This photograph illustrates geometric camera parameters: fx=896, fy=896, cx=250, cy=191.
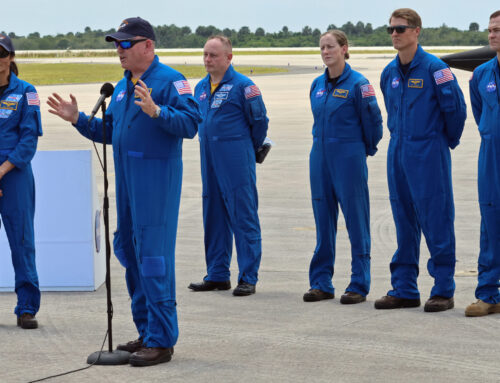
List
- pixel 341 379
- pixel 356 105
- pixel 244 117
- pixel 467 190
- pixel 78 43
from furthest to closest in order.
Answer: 1. pixel 78 43
2. pixel 467 190
3. pixel 244 117
4. pixel 356 105
5. pixel 341 379

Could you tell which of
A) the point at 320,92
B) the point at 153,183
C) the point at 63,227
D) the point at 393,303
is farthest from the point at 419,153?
the point at 63,227

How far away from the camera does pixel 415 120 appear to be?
6684 mm

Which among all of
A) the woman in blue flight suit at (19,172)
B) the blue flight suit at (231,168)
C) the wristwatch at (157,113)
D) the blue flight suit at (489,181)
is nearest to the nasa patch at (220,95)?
the blue flight suit at (231,168)

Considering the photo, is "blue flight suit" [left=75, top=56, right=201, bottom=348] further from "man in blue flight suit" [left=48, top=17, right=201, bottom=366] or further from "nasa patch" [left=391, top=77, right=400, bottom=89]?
"nasa patch" [left=391, top=77, right=400, bottom=89]

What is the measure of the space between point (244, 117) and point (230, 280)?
1.53 metres

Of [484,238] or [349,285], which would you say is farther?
[349,285]

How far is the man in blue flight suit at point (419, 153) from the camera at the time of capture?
6.68m

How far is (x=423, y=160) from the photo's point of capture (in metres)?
6.71

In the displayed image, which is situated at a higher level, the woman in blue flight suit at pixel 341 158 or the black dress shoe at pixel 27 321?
the woman in blue flight suit at pixel 341 158

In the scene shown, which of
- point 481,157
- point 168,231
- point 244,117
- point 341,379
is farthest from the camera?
point 244,117

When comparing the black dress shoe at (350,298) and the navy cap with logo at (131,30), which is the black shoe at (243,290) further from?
the navy cap with logo at (131,30)

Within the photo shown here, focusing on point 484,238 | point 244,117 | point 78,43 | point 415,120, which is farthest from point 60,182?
point 78,43

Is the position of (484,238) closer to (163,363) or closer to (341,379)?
(341,379)

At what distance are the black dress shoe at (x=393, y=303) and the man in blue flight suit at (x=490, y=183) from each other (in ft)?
1.64
